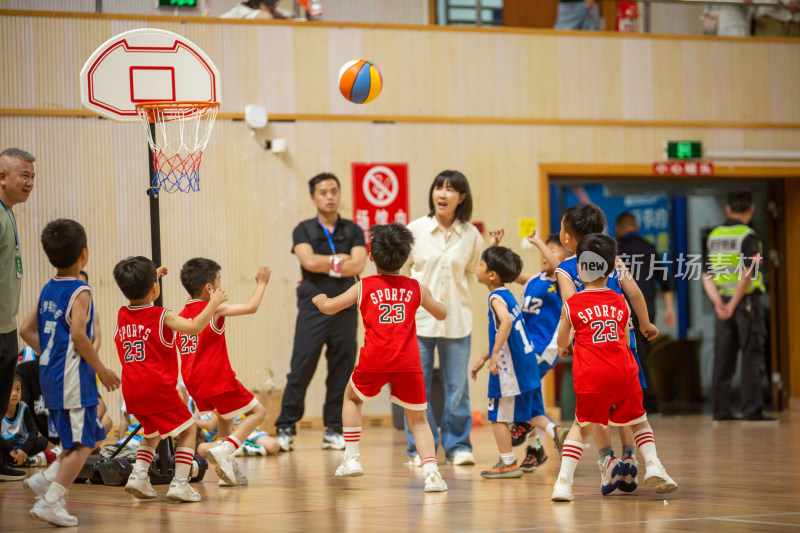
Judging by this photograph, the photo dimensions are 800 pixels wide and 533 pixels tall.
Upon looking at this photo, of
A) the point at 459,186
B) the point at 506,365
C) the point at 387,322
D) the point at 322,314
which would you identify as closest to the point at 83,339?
the point at 387,322

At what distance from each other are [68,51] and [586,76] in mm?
5028

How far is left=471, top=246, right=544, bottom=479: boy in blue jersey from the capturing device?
19.4 feet

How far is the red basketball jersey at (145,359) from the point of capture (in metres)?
4.98

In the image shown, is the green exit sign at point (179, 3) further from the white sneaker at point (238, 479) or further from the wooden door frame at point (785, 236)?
the white sneaker at point (238, 479)

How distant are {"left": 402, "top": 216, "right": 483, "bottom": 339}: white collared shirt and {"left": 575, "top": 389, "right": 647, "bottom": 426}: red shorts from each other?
1804mm

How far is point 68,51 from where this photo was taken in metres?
9.04

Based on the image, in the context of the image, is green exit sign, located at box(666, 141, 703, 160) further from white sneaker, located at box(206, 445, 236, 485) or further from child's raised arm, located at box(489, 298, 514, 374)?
white sneaker, located at box(206, 445, 236, 485)

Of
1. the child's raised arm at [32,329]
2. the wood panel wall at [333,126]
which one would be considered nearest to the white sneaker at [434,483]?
the child's raised arm at [32,329]

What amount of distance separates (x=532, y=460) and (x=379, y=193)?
13.6 ft

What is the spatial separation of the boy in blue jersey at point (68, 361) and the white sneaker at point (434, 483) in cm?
165

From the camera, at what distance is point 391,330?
5.45 m

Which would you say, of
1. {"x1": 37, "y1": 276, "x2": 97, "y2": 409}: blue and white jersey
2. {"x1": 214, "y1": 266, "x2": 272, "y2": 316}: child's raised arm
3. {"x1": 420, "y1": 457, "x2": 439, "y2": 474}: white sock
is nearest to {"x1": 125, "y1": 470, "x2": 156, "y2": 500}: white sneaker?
{"x1": 37, "y1": 276, "x2": 97, "y2": 409}: blue and white jersey

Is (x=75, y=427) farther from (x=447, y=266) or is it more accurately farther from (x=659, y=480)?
(x=447, y=266)

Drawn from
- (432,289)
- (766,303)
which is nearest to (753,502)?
(432,289)
